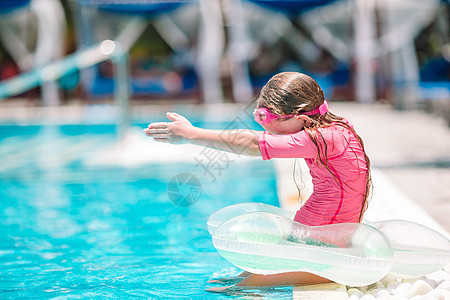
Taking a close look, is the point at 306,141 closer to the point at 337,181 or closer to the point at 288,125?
the point at 288,125

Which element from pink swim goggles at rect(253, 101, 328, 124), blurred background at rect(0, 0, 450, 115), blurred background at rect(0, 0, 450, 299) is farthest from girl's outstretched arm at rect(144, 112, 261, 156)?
blurred background at rect(0, 0, 450, 115)

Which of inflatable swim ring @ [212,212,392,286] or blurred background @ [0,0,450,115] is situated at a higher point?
blurred background @ [0,0,450,115]

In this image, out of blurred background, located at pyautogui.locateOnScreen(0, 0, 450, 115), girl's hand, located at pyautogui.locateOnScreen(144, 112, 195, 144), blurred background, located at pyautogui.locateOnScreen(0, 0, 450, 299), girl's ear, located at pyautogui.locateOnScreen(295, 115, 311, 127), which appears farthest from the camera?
blurred background, located at pyautogui.locateOnScreen(0, 0, 450, 115)

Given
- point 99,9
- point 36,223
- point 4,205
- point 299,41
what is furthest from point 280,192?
point 299,41

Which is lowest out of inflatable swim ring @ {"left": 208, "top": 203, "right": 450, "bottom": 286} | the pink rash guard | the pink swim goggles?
inflatable swim ring @ {"left": 208, "top": 203, "right": 450, "bottom": 286}

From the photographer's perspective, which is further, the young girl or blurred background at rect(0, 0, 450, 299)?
blurred background at rect(0, 0, 450, 299)

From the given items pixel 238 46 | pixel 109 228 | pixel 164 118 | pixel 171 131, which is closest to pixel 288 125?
pixel 171 131

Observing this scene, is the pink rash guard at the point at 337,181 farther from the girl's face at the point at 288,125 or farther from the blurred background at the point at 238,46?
the blurred background at the point at 238,46

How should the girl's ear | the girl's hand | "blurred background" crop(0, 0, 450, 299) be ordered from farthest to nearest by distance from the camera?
"blurred background" crop(0, 0, 450, 299), the girl's ear, the girl's hand

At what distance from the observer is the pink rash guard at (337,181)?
2857 mm

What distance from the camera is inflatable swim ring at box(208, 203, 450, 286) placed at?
2771mm

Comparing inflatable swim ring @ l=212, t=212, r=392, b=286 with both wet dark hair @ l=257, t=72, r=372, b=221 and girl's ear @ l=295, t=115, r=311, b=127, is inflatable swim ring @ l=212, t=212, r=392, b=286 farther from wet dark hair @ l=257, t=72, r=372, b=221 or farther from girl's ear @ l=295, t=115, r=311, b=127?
girl's ear @ l=295, t=115, r=311, b=127

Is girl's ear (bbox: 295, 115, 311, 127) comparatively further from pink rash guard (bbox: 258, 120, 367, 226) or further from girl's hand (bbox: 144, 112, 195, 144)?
girl's hand (bbox: 144, 112, 195, 144)

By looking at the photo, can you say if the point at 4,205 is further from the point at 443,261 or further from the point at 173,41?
the point at 173,41
